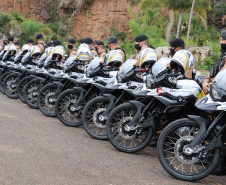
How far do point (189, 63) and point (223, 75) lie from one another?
1332 millimetres

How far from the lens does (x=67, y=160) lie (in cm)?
535

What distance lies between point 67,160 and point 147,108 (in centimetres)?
155

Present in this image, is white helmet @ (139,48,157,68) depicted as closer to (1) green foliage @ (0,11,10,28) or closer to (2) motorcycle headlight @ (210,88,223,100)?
(2) motorcycle headlight @ (210,88,223,100)

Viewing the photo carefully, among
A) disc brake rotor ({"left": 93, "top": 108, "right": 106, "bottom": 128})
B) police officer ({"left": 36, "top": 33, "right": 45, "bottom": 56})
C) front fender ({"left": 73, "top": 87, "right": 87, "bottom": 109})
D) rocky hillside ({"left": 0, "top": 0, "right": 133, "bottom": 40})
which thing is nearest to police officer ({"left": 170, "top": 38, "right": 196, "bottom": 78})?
disc brake rotor ({"left": 93, "top": 108, "right": 106, "bottom": 128})

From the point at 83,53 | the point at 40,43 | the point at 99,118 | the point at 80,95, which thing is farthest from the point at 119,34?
the point at 99,118

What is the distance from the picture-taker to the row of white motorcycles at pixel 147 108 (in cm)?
468

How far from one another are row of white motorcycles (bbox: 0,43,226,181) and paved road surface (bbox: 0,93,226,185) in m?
0.26

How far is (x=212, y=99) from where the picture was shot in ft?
15.5

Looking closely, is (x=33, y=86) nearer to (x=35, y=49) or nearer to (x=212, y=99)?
(x=35, y=49)

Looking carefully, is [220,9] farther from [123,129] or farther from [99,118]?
[123,129]

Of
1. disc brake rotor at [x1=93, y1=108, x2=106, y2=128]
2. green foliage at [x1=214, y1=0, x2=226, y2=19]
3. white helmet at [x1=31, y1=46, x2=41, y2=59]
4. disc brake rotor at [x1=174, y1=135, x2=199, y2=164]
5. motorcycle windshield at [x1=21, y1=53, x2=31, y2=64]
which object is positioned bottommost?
disc brake rotor at [x1=93, y1=108, x2=106, y2=128]

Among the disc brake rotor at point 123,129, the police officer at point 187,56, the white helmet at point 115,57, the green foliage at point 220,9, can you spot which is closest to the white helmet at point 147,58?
the police officer at point 187,56

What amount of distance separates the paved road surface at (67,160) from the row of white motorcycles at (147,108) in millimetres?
256

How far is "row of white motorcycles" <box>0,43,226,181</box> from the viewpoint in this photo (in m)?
4.68
